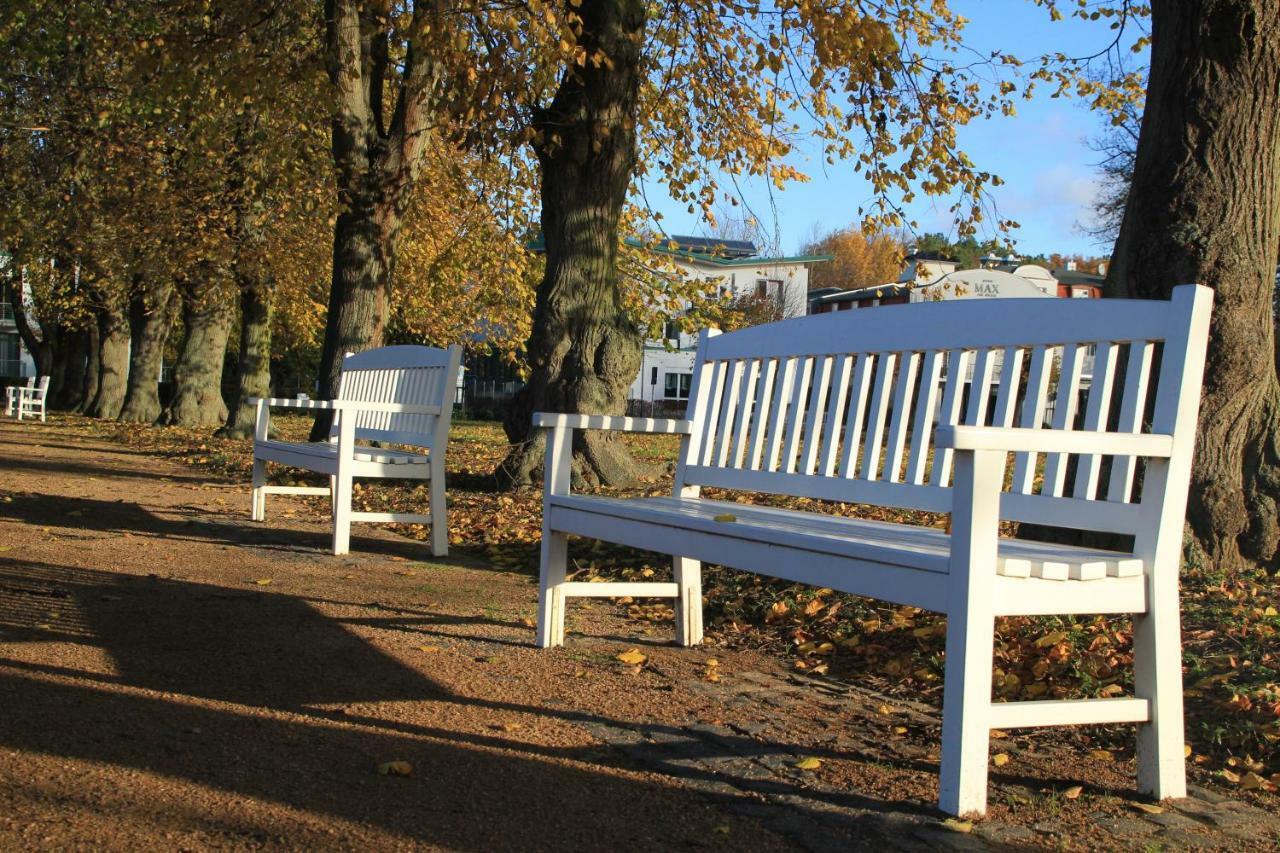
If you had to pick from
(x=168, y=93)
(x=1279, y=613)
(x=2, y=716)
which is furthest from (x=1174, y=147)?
Result: (x=168, y=93)

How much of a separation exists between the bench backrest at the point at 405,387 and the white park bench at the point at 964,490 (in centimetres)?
238

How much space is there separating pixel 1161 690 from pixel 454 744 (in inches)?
75.8

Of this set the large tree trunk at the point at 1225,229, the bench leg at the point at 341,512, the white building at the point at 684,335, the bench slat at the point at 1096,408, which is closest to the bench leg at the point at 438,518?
the bench leg at the point at 341,512

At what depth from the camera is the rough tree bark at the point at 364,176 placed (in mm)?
14305

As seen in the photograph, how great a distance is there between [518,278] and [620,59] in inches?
495

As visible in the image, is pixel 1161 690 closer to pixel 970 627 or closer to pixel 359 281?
pixel 970 627

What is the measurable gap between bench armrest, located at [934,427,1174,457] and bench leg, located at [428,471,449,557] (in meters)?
4.95

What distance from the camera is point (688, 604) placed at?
17.3 ft

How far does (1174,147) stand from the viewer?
18.5 feet

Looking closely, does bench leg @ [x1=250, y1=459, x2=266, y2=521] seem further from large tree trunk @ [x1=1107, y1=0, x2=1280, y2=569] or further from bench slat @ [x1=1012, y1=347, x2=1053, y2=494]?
bench slat @ [x1=1012, y1=347, x2=1053, y2=494]

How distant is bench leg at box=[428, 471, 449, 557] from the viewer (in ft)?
25.0

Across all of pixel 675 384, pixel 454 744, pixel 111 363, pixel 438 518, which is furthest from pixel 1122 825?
pixel 675 384

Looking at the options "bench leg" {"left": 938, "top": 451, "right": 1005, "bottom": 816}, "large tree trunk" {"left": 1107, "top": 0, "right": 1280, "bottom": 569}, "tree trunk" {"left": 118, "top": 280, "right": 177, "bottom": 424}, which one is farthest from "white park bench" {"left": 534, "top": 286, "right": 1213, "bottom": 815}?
"tree trunk" {"left": 118, "top": 280, "right": 177, "bottom": 424}

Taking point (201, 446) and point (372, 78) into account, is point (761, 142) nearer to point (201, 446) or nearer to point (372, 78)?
point (372, 78)
